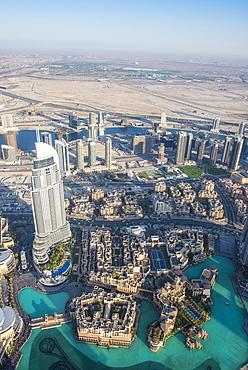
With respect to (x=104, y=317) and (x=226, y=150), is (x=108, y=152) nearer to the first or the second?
(x=226, y=150)

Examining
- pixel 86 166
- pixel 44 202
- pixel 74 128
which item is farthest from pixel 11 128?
pixel 44 202

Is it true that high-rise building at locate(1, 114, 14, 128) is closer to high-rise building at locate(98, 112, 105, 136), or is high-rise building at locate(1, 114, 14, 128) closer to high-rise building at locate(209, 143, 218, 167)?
high-rise building at locate(98, 112, 105, 136)

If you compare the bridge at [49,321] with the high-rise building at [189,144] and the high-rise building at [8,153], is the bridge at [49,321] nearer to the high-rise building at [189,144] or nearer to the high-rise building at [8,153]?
the high-rise building at [8,153]

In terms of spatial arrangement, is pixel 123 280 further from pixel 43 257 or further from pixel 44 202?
pixel 44 202

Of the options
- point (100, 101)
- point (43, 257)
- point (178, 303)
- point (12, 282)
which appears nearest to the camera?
point (178, 303)

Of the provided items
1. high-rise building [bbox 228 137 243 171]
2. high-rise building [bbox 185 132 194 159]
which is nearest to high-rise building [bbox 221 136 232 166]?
high-rise building [bbox 228 137 243 171]

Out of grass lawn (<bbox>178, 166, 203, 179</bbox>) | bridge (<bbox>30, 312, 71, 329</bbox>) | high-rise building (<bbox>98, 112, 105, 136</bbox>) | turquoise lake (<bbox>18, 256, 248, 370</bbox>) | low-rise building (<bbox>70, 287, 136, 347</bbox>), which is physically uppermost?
high-rise building (<bbox>98, 112, 105, 136</bbox>)
